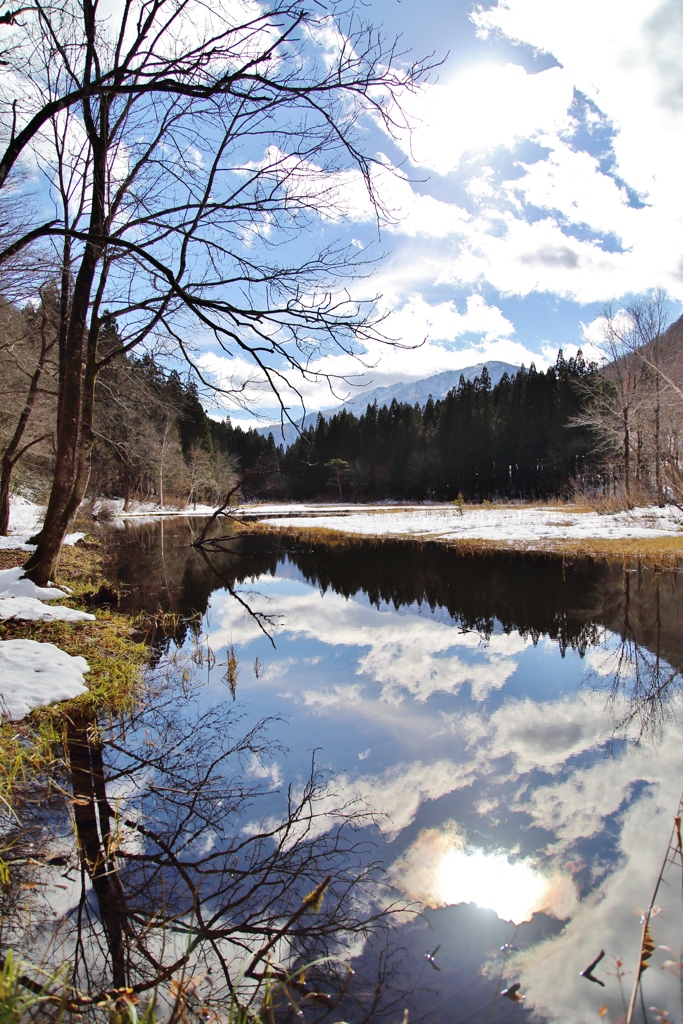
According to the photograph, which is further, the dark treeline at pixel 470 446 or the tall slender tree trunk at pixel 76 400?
the dark treeline at pixel 470 446

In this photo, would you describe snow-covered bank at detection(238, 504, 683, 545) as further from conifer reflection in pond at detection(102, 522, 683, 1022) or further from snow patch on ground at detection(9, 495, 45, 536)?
conifer reflection in pond at detection(102, 522, 683, 1022)

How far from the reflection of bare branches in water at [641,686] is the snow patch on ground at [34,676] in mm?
5535

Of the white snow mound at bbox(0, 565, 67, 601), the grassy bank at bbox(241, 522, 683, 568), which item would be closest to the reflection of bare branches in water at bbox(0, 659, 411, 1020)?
the white snow mound at bbox(0, 565, 67, 601)

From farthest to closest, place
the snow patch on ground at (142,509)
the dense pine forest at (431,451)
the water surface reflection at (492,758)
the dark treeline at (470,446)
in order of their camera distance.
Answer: the dark treeline at (470,446)
the dense pine forest at (431,451)
the snow patch on ground at (142,509)
the water surface reflection at (492,758)

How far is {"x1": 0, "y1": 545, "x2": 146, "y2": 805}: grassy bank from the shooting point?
4066 millimetres

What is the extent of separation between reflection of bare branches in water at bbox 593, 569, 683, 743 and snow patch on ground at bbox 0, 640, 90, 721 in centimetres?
554

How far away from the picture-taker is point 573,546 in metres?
18.8

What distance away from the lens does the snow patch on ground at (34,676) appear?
4770 mm

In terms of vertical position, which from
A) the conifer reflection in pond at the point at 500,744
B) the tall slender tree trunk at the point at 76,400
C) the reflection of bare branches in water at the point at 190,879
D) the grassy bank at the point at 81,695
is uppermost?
the tall slender tree trunk at the point at 76,400

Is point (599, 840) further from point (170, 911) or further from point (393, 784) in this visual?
point (170, 911)

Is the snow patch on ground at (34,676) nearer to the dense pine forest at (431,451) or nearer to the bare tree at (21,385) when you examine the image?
the bare tree at (21,385)

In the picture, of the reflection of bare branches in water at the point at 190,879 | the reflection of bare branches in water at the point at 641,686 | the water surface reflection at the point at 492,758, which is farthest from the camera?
the reflection of bare branches in water at the point at 641,686

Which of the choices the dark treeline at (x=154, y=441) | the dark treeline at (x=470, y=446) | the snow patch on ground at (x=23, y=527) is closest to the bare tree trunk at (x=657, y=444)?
the dark treeline at (x=154, y=441)

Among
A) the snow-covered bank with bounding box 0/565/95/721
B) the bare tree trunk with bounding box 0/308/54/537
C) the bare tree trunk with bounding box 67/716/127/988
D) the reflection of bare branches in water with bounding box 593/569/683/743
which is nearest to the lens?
the bare tree trunk with bounding box 67/716/127/988
